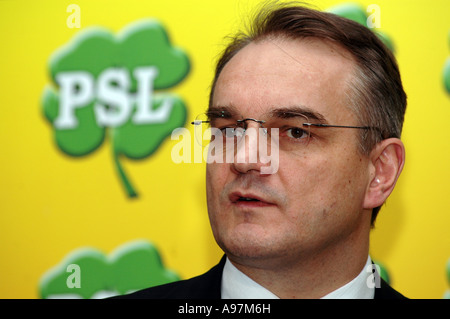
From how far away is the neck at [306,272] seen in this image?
1.65 meters

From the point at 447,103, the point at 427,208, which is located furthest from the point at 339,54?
the point at 427,208

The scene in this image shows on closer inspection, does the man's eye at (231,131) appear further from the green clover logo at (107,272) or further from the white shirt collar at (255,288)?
the green clover logo at (107,272)

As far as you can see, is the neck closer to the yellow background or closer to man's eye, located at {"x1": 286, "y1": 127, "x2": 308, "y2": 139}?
man's eye, located at {"x1": 286, "y1": 127, "x2": 308, "y2": 139}

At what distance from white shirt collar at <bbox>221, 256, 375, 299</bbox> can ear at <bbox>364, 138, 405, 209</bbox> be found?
234 millimetres

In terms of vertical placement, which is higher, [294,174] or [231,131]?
[231,131]

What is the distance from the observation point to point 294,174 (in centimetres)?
158

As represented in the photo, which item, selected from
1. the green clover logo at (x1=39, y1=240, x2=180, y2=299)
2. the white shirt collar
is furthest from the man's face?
the green clover logo at (x1=39, y1=240, x2=180, y2=299)

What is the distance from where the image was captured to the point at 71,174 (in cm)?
229

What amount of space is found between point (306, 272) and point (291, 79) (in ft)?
1.95

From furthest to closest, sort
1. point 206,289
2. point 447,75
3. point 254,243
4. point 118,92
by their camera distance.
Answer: point 118,92, point 447,75, point 206,289, point 254,243

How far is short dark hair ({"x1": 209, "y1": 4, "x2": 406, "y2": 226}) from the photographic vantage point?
1.71m

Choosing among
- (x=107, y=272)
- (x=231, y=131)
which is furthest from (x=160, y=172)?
(x=231, y=131)

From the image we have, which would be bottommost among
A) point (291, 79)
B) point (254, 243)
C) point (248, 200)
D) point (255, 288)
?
point (255, 288)

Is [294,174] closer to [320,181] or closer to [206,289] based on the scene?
[320,181]
